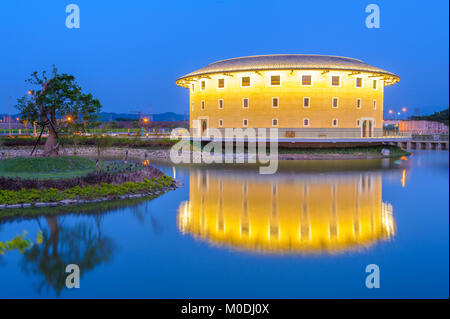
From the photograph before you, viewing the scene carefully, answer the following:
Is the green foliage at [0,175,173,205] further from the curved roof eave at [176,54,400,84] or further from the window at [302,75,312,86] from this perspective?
the window at [302,75,312,86]

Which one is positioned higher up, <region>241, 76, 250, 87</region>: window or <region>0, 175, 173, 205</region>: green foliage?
Answer: <region>241, 76, 250, 87</region>: window

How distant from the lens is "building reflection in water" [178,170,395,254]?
8.87 metres

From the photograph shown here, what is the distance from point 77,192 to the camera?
519 inches

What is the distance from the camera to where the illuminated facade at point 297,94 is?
32562 millimetres

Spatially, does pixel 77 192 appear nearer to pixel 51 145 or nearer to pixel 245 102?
pixel 51 145

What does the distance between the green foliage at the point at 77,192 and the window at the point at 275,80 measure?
20609mm

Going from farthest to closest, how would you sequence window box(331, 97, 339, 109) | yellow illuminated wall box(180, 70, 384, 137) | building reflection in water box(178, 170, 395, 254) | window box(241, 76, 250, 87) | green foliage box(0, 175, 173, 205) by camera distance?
window box(241, 76, 250, 87) < window box(331, 97, 339, 109) < yellow illuminated wall box(180, 70, 384, 137) < green foliage box(0, 175, 173, 205) < building reflection in water box(178, 170, 395, 254)

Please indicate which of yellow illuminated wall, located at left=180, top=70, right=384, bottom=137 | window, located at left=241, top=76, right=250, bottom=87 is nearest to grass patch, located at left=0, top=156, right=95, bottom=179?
yellow illuminated wall, located at left=180, top=70, right=384, bottom=137

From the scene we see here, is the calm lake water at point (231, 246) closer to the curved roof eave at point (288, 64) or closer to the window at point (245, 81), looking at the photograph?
the curved roof eave at point (288, 64)

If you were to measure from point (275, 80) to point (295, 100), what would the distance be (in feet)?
8.30
